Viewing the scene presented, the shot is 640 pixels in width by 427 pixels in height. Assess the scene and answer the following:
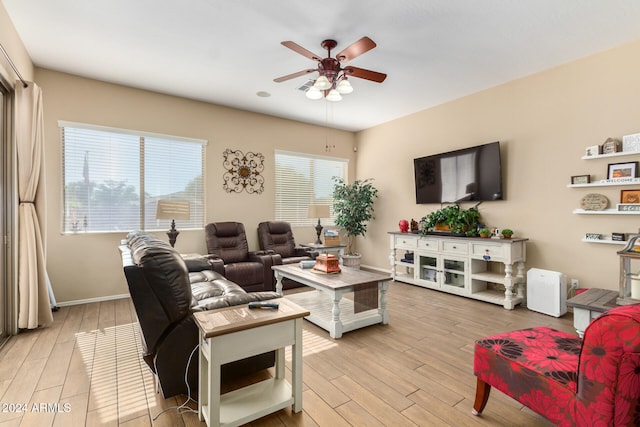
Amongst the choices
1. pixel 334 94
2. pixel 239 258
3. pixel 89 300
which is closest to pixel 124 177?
pixel 89 300

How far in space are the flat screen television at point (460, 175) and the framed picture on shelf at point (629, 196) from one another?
1.21 m

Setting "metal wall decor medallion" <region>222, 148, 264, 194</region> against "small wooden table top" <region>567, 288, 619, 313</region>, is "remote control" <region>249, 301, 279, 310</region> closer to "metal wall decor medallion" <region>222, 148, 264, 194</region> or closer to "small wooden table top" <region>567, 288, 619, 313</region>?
"small wooden table top" <region>567, 288, 619, 313</region>

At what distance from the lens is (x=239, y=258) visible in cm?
462

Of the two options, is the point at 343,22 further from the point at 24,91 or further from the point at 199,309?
the point at 24,91

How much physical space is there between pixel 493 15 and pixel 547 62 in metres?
1.48

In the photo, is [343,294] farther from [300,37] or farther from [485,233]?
[300,37]

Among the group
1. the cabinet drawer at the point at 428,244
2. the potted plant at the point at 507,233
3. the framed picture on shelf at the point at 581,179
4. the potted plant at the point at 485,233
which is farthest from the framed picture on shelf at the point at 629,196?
the cabinet drawer at the point at 428,244

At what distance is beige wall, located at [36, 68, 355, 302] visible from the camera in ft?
12.3

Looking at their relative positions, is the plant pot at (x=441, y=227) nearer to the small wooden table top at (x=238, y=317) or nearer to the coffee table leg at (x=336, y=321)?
the coffee table leg at (x=336, y=321)

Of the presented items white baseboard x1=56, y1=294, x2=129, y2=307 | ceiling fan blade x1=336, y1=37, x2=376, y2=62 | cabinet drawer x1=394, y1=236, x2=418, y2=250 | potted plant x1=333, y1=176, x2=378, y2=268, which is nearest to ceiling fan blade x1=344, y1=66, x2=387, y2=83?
ceiling fan blade x1=336, y1=37, x2=376, y2=62

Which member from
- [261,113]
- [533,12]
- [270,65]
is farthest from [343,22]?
[261,113]

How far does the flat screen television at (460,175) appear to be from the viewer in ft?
13.8

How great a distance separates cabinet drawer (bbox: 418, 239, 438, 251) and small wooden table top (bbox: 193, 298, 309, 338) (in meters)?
3.27

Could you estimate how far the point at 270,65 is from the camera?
358 cm
